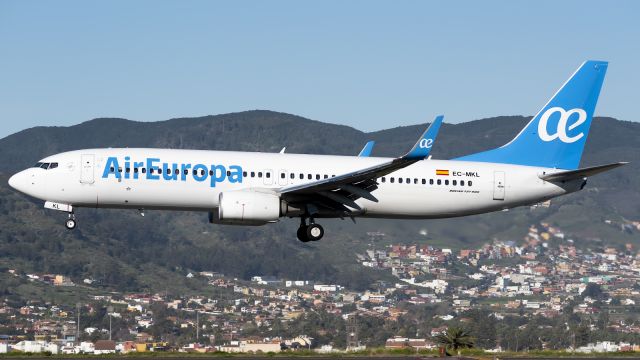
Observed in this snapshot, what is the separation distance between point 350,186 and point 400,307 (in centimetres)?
10470

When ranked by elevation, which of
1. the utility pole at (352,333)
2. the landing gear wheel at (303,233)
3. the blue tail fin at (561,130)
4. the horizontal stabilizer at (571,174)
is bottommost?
the utility pole at (352,333)

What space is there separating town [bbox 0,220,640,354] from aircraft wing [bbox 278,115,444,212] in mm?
46891

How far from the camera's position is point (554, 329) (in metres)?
119

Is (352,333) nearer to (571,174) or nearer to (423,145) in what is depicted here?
(571,174)

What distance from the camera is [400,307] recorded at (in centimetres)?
15300

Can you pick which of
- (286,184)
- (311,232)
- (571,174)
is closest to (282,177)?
(286,184)

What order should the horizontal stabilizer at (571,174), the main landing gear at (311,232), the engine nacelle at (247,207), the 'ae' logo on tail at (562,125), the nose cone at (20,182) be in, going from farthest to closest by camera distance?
the 'ae' logo on tail at (562,125), the main landing gear at (311,232), the horizontal stabilizer at (571,174), the nose cone at (20,182), the engine nacelle at (247,207)

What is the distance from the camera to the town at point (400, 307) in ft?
375

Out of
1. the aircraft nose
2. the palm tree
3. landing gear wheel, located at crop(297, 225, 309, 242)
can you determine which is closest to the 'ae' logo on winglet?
landing gear wheel, located at crop(297, 225, 309, 242)

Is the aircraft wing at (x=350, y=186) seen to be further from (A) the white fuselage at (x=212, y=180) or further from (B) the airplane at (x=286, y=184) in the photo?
(A) the white fuselage at (x=212, y=180)

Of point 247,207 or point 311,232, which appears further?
point 311,232

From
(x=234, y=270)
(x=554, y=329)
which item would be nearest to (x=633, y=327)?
(x=554, y=329)

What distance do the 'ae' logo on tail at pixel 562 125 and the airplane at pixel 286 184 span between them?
2.06m

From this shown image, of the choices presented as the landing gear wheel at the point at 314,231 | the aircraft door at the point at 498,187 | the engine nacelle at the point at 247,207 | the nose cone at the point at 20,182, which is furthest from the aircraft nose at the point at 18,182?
the aircraft door at the point at 498,187
